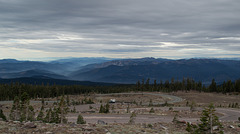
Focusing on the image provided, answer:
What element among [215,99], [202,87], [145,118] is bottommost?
[215,99]

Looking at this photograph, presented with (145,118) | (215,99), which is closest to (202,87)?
(215,99)

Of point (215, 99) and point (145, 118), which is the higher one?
point (145, 118)

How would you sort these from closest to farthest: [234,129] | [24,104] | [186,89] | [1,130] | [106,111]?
[1,130]
[234,129]
[24,104]
[106,111]
[186,89]

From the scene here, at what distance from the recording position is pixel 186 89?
5625 inches

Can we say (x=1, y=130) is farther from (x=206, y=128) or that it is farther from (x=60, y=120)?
(x=206, y=128)

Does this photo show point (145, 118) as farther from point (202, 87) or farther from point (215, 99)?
point (202, 87)

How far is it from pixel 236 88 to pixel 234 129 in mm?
118653

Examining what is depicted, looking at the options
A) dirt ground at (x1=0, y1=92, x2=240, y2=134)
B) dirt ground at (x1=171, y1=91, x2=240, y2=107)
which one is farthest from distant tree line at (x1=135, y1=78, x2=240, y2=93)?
dirt ground at (x1=0, y1=92, x2=240, y2=134)

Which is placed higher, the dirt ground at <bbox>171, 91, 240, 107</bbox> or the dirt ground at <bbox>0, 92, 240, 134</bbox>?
the dirt ground at <bbox>0, 92, 240, 134</bbox>

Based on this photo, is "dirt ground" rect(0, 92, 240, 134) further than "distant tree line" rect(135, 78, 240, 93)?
No

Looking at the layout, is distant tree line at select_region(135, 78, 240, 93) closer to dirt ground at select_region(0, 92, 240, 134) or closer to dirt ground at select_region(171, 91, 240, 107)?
dirt ground at select_region(171, 91, 240, 107)

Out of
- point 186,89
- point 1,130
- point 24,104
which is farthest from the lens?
point 186,89

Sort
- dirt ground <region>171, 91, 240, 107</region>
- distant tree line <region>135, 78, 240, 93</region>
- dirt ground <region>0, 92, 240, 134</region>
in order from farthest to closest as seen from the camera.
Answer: distant tree line <region>135, 78, 240, 93</region> → dirt ground <region>171, 91, 240, 107</region> → dirt ground <region>0, 92, 240, 134</region>

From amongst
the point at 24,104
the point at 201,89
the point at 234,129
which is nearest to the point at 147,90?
the point at 201,89
